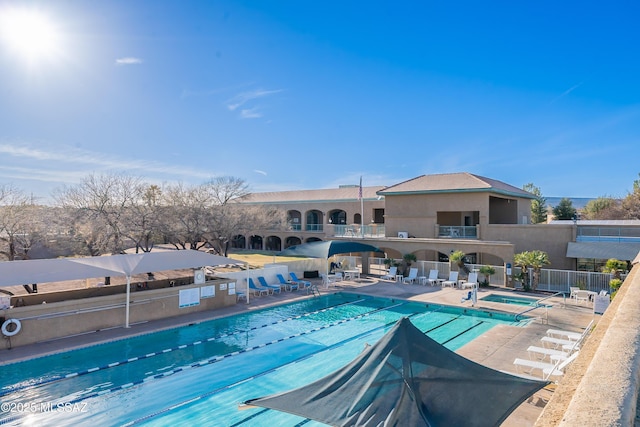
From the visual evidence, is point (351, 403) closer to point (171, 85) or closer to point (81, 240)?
point (171, 85)

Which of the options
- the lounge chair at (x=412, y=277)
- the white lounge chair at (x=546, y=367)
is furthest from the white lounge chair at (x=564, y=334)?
the lounge chair at (x=412, y=277)

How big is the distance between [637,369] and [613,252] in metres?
22.6

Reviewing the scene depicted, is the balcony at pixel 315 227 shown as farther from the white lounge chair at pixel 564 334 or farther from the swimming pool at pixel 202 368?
the white lounge chair at pixel 564 334

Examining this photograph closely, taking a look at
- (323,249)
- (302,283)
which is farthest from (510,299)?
(302,283)

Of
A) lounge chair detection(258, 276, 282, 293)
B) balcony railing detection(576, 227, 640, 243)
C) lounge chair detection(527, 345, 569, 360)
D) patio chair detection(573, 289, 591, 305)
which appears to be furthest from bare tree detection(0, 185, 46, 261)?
balcony railing detection(576, 227, 640, 243)

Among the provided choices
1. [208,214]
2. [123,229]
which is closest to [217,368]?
[123,229]

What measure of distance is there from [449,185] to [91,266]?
22.6 meters

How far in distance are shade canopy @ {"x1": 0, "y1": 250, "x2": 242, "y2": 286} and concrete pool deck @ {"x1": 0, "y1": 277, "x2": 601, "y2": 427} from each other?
2.06 meters

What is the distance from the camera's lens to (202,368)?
36.3ft

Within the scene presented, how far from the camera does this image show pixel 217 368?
11.1m

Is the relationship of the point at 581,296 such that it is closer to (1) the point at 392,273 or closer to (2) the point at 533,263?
(2) the point at 533,263

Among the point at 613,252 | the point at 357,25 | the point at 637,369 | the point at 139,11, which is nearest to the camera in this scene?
the point at 637,369

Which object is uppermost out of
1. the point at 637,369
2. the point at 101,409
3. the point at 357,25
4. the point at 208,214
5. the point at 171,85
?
the point at 357,25

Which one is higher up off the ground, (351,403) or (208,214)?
(208,214)
